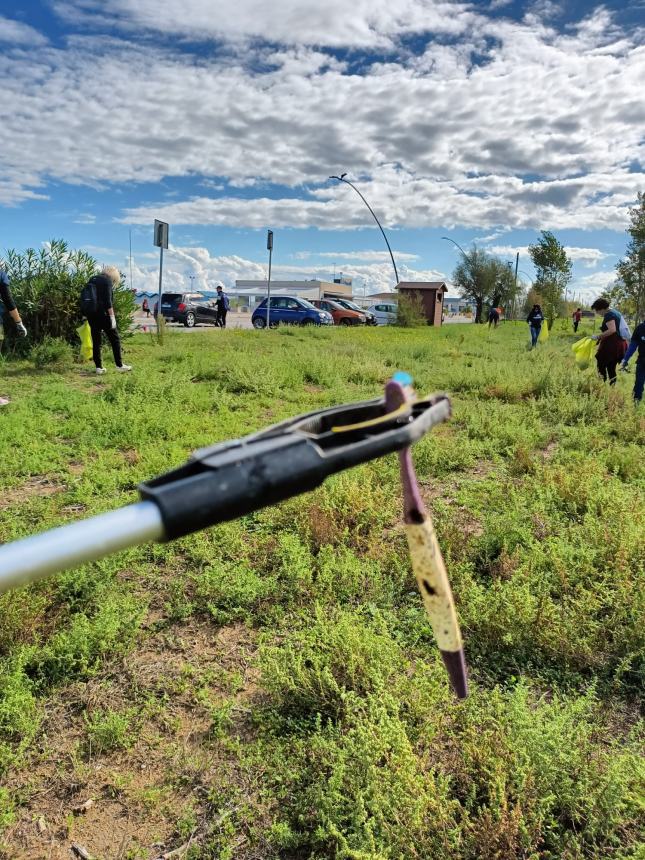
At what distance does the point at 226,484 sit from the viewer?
0.79m

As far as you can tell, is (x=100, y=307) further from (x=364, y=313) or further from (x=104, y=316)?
(x=364, y=313)

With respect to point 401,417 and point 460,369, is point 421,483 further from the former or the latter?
point 460,369

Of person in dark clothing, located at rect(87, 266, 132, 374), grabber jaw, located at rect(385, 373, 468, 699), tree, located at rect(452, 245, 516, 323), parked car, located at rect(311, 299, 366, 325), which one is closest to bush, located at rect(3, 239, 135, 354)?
person in dark clothing, located at rect(87, 266, 132, 374)

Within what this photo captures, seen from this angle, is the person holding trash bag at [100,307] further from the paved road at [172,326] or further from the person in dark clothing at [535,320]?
the person in dark clothing at [535,320]

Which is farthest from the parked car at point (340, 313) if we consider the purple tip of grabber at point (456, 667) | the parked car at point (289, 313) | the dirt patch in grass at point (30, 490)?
the purple tip of grabber at point (456, 667)

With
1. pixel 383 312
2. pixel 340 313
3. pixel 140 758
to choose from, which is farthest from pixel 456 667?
pixel 383 312

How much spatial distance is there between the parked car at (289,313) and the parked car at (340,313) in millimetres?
5315

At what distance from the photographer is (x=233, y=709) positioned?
252cm

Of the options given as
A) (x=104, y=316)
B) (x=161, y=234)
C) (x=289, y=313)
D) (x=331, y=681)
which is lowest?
(x=331, y=681)

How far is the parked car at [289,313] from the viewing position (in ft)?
92.6

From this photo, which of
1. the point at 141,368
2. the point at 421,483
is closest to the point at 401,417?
the point at 421,483

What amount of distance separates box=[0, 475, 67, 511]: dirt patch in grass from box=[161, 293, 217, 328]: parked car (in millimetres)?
26614

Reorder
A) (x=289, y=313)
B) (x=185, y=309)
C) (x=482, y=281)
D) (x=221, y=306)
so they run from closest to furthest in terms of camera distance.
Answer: (x=221, y=306), (x=289, y=313), (x=185, y=309), (x=482, y=281)

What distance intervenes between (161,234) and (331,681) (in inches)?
507
